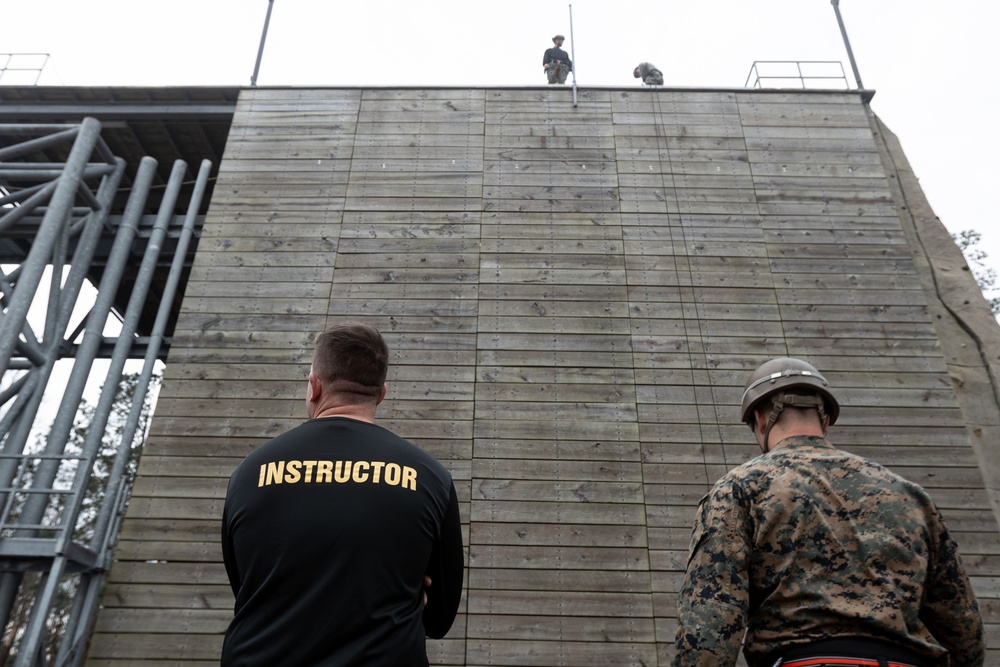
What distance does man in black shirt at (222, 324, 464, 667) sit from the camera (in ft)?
5.66

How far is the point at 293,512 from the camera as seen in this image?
187 centimetres

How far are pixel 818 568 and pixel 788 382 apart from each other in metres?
0.63

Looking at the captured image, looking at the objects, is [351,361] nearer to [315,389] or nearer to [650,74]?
[315,389]

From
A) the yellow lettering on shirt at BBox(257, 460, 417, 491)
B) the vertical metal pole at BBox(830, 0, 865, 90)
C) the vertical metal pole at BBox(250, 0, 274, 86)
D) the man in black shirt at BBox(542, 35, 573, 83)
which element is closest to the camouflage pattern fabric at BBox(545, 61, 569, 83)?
the man in black shirt at BBox(542, 35, 573, 83)

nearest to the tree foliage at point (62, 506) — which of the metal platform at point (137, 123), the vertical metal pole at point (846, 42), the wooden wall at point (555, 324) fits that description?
the metal platform at point (137, 123)

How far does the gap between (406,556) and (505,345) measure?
15.5 ft

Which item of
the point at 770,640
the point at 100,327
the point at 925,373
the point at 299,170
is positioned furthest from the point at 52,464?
the point at 925,373

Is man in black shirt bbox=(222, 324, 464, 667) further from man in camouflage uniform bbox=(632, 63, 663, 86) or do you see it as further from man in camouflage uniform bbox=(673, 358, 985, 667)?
man in camouflage uniform bbox=(632, 63, 663, 86)

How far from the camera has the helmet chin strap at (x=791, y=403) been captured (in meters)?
2.39

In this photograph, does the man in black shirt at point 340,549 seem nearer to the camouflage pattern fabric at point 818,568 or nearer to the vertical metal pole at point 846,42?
the camouflage pattern fabric at point 818,568

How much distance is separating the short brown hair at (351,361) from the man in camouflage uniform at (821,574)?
111 cm

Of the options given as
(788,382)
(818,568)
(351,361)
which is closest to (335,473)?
(351,361)

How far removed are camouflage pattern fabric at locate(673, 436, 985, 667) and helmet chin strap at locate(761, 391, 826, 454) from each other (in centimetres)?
17

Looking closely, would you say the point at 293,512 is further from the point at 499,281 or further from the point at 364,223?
the point at 364,223
